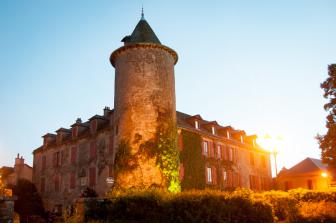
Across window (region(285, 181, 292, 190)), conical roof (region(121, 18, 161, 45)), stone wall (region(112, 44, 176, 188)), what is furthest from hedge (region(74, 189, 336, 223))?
window (region(285, 181, 292, 190))

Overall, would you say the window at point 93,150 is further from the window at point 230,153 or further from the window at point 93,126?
the window at point 230,153

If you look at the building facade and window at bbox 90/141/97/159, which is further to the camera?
the building facade

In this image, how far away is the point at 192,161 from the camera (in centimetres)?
2889

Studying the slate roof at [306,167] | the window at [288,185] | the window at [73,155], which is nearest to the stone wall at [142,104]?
the window at [73,155]

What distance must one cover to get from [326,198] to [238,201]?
1101 centimetres

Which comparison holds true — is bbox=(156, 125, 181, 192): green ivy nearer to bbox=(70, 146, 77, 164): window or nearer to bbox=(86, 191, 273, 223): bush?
bbox=(86, 191, 273, 223): bush

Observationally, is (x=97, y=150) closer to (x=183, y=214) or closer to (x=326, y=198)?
(x=326, y=198)

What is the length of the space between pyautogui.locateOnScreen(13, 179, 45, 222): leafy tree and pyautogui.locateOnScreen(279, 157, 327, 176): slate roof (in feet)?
100

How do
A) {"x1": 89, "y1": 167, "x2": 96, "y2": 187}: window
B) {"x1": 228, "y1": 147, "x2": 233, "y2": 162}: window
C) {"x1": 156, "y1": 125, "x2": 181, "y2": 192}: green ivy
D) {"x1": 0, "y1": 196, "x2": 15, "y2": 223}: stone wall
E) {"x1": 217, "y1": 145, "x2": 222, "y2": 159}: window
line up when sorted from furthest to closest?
{"x1": 228, "y1": 147, "x2": 233, "y2": 162}: window, {"x1": 217, "y1": 145, "x2": 222, "y2": 159}: window, {"x1": 89, "y1": 167, "x2": 96, "y2": 187}: window, {"x1": 156, "y1": 125, "x2": 181, "y2": 192}: green ivy, {"x1": 0, "y1": 196, "x2": 15, "y2": 223}: stone wall

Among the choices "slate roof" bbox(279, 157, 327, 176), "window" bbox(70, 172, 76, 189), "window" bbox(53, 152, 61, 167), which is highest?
"window" bbox(53, 152, 61, 167)

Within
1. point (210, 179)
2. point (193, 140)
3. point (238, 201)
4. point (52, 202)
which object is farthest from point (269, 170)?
point (238, 201)

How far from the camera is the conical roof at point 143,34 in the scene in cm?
2092

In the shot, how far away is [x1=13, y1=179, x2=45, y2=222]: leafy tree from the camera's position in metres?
32.0

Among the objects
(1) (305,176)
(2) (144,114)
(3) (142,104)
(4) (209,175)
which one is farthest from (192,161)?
(1) (305,176)
